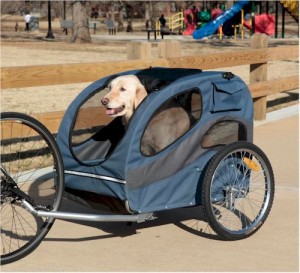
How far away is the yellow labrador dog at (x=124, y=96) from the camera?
5.05m

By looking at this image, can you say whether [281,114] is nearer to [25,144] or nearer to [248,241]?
[25,144]

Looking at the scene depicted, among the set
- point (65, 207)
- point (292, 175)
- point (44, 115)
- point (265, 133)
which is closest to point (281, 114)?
point (265, 133)

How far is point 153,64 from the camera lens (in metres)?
8.25

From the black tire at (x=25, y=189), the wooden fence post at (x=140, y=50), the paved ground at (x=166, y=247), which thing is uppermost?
the wooden fence post at (x=140, y=50)

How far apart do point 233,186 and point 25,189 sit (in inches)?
81.6

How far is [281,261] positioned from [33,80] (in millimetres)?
3356

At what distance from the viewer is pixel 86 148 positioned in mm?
5355

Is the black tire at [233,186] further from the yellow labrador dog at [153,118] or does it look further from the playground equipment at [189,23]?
the playground equipment at [189,23]

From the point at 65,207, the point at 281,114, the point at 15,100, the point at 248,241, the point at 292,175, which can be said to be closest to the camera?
the point at 248,241

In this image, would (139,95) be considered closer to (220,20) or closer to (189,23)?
(220,20)

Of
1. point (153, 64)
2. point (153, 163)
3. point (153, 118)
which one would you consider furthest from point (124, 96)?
point (153, 64)

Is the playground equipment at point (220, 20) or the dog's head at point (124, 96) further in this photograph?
the playground equipment at point (220, 20)

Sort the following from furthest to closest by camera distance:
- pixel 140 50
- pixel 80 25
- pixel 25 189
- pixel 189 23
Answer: pixel 189 23, pixel 80 25, pixel 140 50, pixel 25 189

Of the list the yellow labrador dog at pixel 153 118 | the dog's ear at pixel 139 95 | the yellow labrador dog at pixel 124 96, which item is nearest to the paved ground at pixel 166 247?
the yellow labrador dog at pixel 153 118
